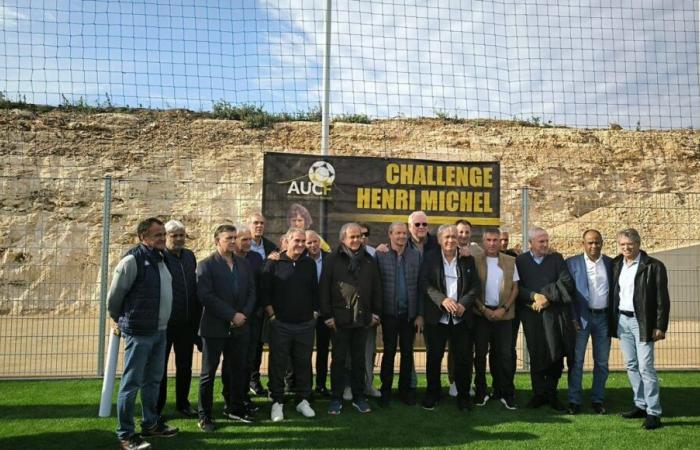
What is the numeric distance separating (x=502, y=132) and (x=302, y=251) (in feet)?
60.5

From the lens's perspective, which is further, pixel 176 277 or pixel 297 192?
pixel 297 192

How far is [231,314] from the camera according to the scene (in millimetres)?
4527

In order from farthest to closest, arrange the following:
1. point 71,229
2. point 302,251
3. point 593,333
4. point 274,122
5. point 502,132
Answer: point 502,132 < point 274,122 < point 71,229 < point 593,333 < point 302,251

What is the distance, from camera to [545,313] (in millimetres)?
5320

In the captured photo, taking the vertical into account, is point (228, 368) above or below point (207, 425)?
above

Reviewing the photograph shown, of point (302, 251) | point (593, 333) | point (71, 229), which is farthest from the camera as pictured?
point (71, 229)

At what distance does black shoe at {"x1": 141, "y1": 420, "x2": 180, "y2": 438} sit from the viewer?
4293 mm

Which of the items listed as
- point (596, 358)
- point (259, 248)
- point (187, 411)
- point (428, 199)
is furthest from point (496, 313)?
point (187, 411)

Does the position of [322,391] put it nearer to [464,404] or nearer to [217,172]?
[464,404]

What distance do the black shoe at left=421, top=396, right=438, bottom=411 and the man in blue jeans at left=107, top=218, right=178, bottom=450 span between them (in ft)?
8.55

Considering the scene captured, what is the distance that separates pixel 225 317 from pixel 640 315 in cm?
372

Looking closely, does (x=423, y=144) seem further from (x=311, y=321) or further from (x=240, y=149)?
(x=311, y=321)

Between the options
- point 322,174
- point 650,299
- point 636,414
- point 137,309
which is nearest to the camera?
Result: point 137,309

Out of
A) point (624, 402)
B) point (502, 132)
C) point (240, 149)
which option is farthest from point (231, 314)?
point (502, 132)
